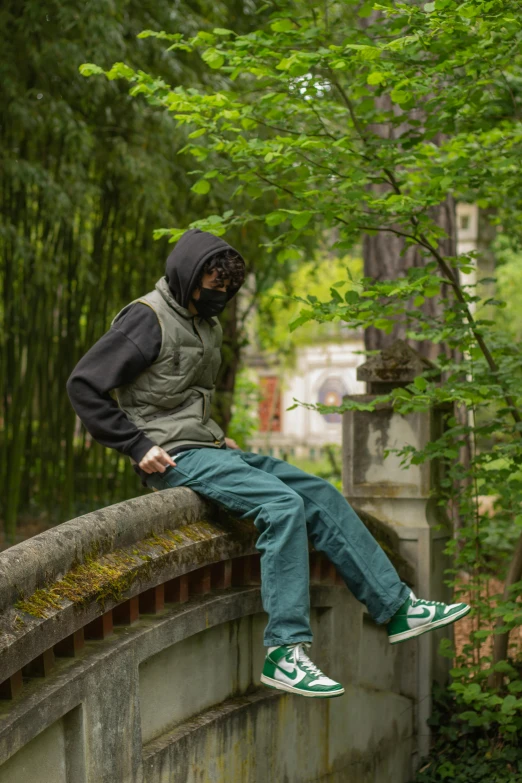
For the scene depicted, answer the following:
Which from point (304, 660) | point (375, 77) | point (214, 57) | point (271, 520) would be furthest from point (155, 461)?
point (214, 57)

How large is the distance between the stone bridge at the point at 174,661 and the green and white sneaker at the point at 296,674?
0.87ft

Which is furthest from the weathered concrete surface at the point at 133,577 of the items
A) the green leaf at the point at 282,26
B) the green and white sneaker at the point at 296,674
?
the green leaf at the point at 282,26

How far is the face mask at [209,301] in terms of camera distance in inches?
136

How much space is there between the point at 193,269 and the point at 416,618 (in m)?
1.50

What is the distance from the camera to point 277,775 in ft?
11.5

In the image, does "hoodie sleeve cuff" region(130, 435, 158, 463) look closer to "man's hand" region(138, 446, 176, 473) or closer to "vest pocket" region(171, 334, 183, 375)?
"man's hand" region(138, 446, 176, 473)

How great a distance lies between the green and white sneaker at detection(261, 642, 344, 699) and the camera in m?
2.94

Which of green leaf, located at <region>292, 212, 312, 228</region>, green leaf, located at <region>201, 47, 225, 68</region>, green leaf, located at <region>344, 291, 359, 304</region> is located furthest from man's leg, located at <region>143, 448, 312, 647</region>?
green leaf, located at <region>201, 47, 225, 68</region>

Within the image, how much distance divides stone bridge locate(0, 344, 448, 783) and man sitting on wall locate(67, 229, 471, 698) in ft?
0.59

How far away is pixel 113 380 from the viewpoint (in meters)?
3.20

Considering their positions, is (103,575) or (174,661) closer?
(103,575)

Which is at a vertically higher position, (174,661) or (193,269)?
(193,269)

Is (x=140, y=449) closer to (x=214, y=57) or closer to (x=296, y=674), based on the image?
(x=296, y=674)

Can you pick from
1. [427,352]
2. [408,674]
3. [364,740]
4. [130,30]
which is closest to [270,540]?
[364,740]
